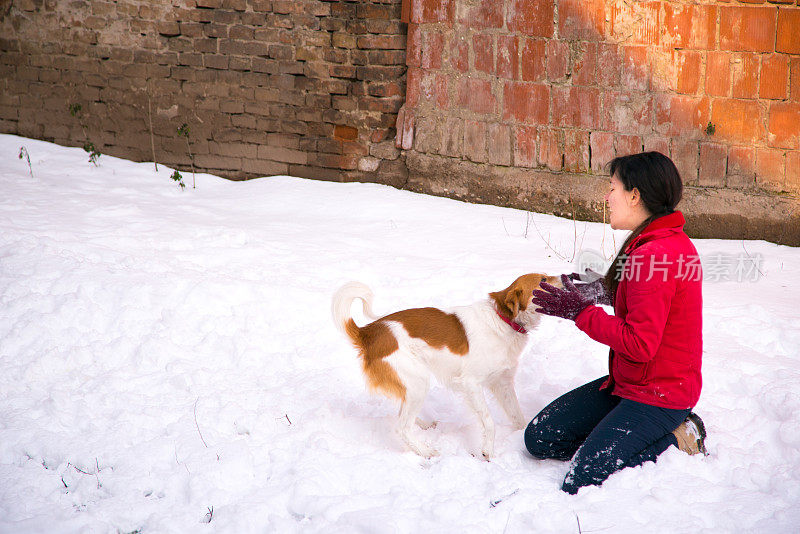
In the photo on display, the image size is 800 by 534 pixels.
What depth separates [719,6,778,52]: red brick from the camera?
5.62 m

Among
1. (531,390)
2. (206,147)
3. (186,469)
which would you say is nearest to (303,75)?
(206,147)

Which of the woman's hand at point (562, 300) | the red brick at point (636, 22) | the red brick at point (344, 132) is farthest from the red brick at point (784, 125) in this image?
the woman's hand at point (562, 300)

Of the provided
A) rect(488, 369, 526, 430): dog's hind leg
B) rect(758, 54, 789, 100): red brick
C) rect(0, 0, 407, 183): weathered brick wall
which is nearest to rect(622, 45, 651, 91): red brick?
rect(758, 54, 789, 100): red brick

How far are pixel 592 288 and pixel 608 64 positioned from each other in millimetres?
3930

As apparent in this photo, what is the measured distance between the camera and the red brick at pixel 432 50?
6.61m

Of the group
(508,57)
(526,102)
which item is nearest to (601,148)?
(526,102)

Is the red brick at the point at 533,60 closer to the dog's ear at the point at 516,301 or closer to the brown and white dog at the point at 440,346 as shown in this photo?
the brown and white dog at the point at 440,346

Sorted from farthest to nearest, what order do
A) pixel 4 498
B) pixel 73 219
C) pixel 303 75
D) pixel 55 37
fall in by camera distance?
pixel 55 37, pixel 303 75, pixel 73 219, pixel 4 498

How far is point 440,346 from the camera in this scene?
3.10 meters

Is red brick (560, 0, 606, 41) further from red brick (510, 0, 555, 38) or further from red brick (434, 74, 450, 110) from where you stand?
red brick (434, 74, 450, 110)

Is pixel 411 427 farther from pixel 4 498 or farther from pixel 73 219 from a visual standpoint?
pixel 73 219

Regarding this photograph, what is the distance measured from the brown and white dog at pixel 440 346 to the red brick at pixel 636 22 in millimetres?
3858

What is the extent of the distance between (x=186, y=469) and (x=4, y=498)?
0.72 metres

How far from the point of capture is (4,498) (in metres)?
2.68
